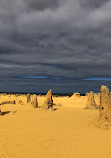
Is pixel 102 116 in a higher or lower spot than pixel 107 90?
lower

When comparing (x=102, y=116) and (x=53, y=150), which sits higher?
(x=102, y=116)

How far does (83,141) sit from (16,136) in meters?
3.63

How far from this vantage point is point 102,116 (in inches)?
424

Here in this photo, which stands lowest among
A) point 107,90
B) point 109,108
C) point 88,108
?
point 88,108

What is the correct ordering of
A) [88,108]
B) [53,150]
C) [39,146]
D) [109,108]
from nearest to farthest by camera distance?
[53,150], [39,146], [109,108], [88,108]

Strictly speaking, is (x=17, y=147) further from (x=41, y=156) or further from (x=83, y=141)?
(x=83, y=141)

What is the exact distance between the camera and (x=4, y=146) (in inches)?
285

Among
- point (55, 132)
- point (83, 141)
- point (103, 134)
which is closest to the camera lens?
point (83, 141)

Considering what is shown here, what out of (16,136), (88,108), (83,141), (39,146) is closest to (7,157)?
(39,146)

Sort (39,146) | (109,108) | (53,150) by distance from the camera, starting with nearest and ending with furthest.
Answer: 1. (53,150)
2. (39,146)
3. (109,108)

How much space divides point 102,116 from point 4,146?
6.50 metres

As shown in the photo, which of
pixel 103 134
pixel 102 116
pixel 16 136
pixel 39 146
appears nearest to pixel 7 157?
pixel 39 146

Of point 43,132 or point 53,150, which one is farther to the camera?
point 43,132

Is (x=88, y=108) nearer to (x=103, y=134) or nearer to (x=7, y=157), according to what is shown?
(x=103, y=134)
